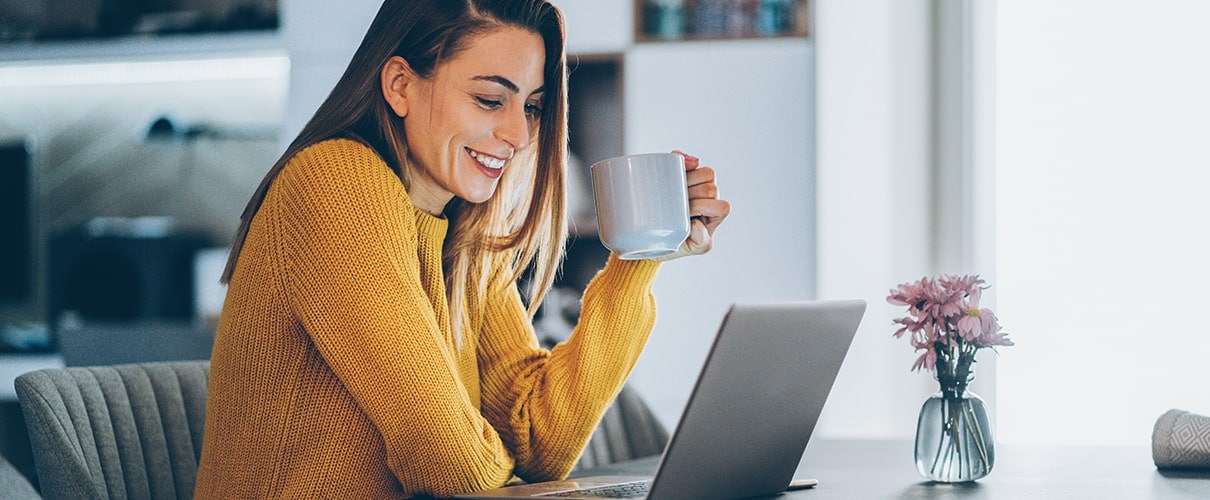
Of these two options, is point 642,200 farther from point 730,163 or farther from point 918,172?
point 918,172

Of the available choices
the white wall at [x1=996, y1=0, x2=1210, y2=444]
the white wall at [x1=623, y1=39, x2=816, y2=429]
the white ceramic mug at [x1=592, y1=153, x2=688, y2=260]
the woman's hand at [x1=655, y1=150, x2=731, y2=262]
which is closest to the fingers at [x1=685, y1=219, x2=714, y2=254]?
the woman's hand at [x1=655, y1=150, x2=731, y2=262]

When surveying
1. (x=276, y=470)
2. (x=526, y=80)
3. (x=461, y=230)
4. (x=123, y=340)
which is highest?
(x=526, y=80)

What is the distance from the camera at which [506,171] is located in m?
1.54

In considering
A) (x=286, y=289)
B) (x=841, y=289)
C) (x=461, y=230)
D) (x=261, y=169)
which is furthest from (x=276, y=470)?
(x=261, y=169)

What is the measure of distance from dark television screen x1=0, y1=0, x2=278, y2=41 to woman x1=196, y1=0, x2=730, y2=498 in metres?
2.46

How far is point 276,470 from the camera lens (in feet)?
3.94

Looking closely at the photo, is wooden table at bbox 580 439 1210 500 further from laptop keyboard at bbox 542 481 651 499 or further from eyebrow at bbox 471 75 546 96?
eyebrow at bbox 471 75 546 96

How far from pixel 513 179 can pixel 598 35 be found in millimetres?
1417

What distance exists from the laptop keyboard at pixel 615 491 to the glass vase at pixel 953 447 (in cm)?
28

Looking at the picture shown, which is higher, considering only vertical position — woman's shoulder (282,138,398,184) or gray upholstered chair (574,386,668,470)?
woman's shoulder (282,138,398,184)

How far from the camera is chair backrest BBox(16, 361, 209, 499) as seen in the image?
1.29 metres

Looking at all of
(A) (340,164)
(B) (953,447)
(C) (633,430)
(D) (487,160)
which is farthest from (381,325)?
(C) (633,430)

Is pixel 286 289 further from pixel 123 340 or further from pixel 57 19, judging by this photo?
pixel 57 19

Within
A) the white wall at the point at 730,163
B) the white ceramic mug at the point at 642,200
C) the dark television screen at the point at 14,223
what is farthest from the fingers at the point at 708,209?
the dark television screen at the point at 14,223
